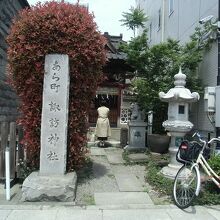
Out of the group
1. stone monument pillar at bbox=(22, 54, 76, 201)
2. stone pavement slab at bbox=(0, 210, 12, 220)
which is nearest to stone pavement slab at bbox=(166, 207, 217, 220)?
stone monument pillar at bbox=(22, 54, 76, 201)

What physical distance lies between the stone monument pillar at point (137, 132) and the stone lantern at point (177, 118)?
4686 mm

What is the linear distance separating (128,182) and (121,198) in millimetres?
1316

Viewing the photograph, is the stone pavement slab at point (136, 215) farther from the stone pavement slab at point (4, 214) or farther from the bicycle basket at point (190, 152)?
the stone pavement slab at point (4, 214)

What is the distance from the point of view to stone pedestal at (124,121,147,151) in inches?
562

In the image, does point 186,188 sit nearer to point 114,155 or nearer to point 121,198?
point 121,198

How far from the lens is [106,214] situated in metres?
6.73

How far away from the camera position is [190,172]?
7.32 metres

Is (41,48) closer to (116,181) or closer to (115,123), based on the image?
(116,181)

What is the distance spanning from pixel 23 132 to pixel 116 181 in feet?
8.31

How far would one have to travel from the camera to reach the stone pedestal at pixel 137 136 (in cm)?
1428

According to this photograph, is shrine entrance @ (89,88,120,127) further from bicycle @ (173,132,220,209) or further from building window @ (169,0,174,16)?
bicycle @ (173,132,220,209)

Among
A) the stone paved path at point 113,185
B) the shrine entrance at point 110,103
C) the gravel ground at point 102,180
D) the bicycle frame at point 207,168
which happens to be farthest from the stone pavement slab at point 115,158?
the shrine entrance at point 110,103

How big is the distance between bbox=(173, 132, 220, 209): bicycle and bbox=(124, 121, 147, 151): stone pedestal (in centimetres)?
660

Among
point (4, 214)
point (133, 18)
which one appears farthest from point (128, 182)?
point (133, 18)
